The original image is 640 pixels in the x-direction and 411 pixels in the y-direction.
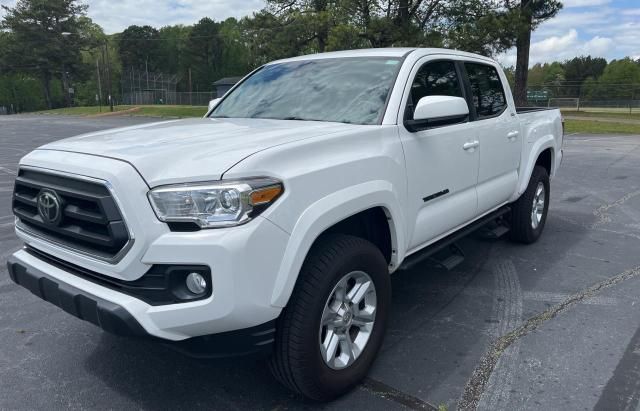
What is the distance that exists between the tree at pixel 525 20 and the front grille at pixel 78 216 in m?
24.7

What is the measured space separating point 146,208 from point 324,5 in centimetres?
3324

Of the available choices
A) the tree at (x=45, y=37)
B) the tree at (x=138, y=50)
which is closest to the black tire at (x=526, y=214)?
the tree at (x=45, y=37)

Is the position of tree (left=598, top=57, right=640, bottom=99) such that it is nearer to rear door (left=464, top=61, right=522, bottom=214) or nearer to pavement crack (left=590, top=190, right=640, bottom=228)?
pavement crack (left=590, top=190, right=640, bottom=228)

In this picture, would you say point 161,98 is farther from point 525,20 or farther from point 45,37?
point 525,20

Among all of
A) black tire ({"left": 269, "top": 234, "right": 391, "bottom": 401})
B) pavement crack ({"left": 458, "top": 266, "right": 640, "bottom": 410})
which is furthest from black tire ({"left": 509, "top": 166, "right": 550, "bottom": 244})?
black tire ({"left": 269, "top": 234, "right": 391, "bottom": 401})

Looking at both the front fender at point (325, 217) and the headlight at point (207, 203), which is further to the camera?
the front fender at point (325, 217)

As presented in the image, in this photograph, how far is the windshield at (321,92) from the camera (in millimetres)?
3459

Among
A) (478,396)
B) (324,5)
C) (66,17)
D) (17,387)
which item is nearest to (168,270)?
(17,387)

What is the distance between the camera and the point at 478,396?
9.43ft

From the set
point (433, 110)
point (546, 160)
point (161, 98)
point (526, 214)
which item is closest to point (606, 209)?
point (546, 160)

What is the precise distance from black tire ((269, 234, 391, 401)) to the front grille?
2.78 ft

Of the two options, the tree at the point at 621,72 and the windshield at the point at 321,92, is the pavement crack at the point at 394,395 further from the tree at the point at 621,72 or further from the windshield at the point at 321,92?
the tree at the point at 621,72

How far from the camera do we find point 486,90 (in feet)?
15.6

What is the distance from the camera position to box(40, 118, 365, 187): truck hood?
92.4 inches
